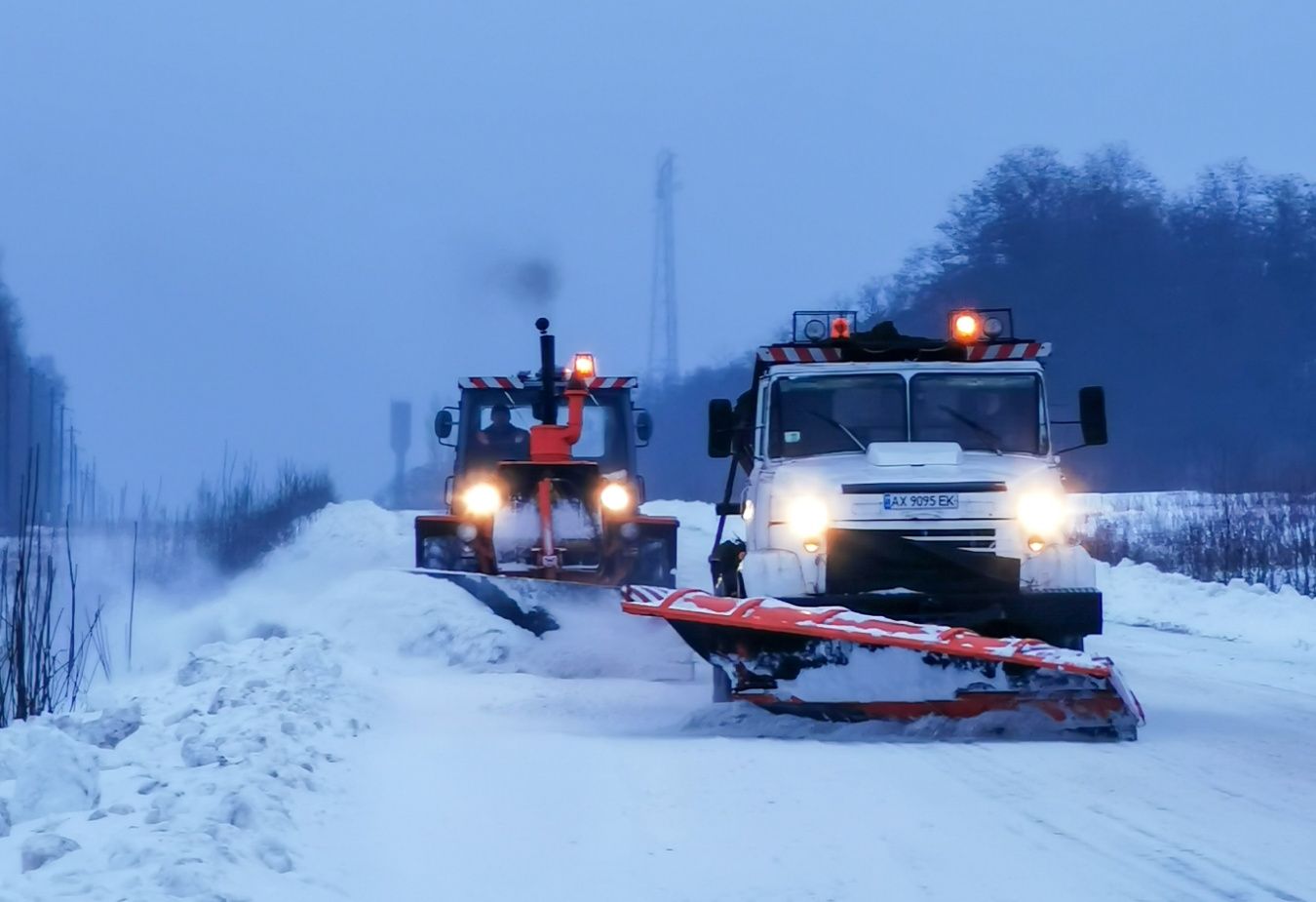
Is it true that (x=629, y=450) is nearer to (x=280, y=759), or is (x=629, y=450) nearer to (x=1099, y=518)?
(x=280, y=759)

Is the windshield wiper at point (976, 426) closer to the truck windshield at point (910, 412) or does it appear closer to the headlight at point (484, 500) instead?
the truck windshield at point (910, 412)

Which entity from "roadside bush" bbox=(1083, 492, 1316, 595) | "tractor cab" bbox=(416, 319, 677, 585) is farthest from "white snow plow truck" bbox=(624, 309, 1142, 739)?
"roadside bush" bbox=(1083, 492, 1316, 595)

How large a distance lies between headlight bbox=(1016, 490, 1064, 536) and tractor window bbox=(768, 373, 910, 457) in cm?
104

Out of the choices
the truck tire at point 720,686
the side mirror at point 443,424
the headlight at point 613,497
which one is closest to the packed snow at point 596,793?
the truck tire at point 720,686

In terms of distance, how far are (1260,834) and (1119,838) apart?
54 cm

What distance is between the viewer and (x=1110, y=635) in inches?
570

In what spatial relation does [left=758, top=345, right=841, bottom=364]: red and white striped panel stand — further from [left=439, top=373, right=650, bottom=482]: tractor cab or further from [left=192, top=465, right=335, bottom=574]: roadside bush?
[left=192, top=465, right=335, bottom=574]: roadside bush

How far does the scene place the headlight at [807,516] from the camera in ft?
30.5

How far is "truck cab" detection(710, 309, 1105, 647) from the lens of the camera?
8.99 metres

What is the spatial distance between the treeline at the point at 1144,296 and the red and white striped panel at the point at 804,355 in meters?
42.2

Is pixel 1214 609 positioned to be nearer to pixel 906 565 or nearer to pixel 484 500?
pixel 484 500

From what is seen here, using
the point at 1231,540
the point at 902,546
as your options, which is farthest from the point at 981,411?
the point at 1231,540

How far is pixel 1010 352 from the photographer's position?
10.3 meters

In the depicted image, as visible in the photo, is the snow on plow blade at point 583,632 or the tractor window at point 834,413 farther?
Result: the snow on plow blade at point 583,632
